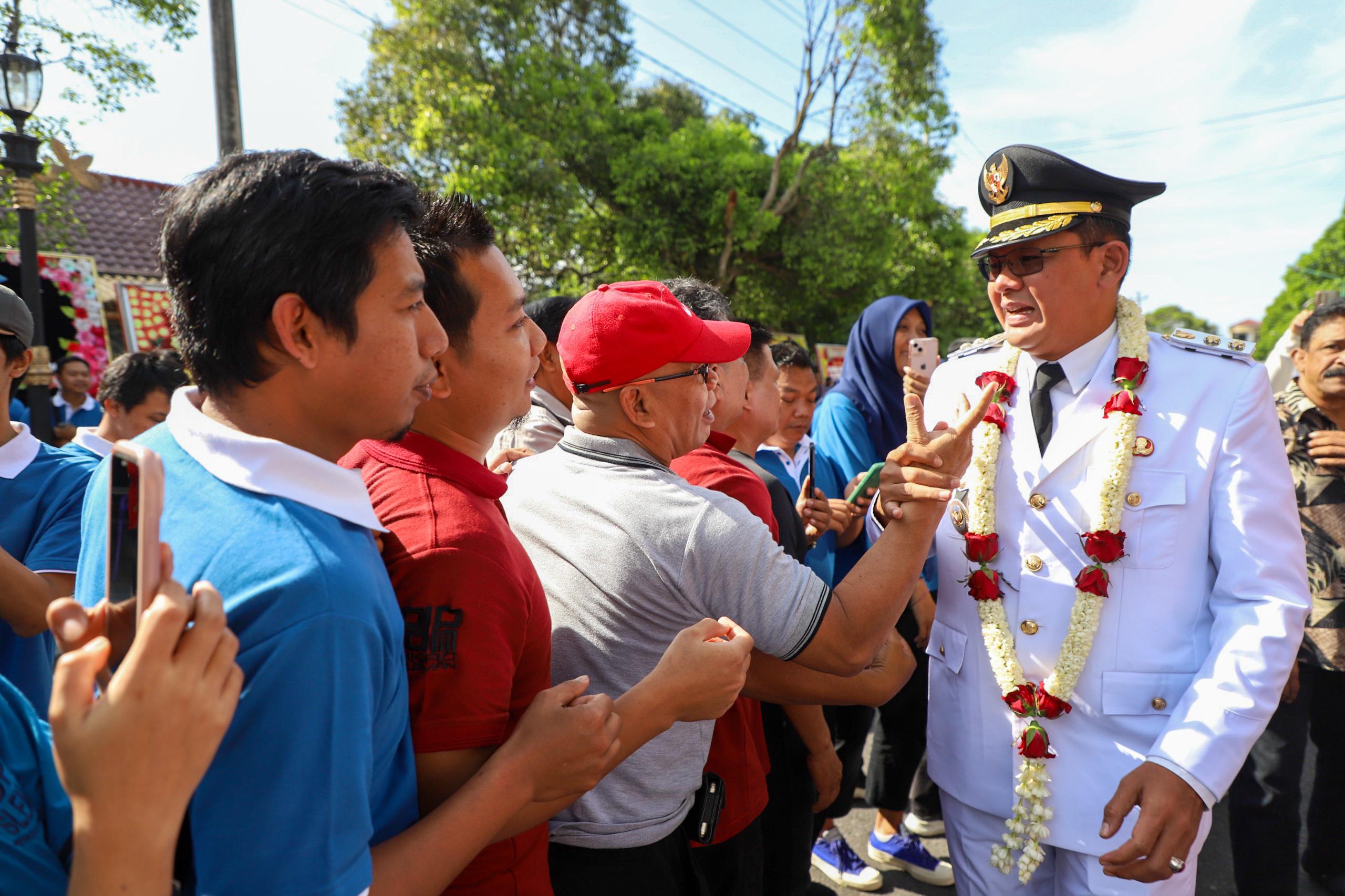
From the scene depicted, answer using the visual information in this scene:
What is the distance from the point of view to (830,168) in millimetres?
14109

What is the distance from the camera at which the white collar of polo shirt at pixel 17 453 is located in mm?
2281

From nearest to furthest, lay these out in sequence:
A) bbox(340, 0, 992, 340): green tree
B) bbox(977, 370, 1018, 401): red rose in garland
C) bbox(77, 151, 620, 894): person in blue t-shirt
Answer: bbox(77, 151, 620, 894): person in blue t-shirt, bbox(977, 370, 1018, 401): red rose in garland, bbox(340, 0, 992, 340): green tree

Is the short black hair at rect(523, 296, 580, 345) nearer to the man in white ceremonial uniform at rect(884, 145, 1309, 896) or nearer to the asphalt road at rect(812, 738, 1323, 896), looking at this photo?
the man in white ceremonial uniform at rect(884, 145, 1309, 896)

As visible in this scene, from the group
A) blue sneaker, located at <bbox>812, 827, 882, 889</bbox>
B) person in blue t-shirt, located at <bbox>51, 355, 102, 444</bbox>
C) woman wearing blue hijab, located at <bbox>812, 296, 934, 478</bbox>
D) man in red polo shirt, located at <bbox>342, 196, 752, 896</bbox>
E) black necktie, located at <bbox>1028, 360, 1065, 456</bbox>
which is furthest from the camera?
person in blue t-shirt, located at <bbox>51, 355, 102, 444</bbox>

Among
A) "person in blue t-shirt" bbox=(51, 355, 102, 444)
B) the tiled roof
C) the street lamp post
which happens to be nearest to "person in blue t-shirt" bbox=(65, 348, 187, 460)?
the street lamp post

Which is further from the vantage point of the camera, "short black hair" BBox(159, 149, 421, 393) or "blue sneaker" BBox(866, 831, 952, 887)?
"blue sneaker" BBox(866, 831, 952, 887)

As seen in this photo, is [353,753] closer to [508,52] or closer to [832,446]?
[832,446]

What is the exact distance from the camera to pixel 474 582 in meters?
1.23

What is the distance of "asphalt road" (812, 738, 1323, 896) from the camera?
3.53 m

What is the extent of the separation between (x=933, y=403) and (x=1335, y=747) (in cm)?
269

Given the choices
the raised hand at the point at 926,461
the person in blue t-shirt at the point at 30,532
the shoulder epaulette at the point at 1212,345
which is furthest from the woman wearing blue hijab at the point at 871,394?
the person in blue t-shirt at the point at 30,532

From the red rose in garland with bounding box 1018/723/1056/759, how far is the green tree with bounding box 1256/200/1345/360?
138 ft

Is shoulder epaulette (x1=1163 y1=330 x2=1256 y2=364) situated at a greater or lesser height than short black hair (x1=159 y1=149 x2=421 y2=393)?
greater

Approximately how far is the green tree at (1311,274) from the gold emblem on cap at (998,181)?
137ft
